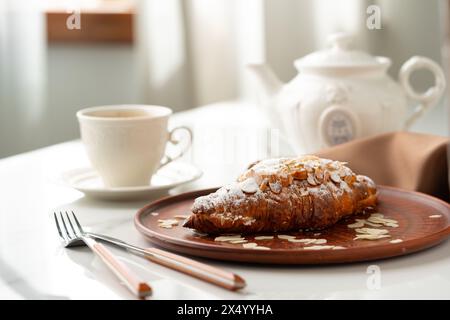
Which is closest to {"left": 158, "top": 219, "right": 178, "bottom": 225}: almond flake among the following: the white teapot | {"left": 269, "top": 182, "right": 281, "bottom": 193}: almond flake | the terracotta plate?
the terracotta plate

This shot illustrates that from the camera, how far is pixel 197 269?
0.66 m

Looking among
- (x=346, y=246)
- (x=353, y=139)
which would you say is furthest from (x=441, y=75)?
(x=346, y=246)

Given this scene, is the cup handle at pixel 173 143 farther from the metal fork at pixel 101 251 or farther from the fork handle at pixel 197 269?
the fork handle at pixel 197 269

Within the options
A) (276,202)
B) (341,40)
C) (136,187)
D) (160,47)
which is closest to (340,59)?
(341,40)

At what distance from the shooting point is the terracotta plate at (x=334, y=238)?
69cm

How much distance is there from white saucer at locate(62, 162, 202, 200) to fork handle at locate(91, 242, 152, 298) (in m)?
0.26

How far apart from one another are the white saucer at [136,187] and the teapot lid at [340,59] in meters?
0.25

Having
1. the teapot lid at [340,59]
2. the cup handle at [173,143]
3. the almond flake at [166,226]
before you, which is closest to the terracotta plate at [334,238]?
the almond flake at [166,226]

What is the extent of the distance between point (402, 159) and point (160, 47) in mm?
1626

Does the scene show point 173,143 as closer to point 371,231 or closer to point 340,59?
point 340,59

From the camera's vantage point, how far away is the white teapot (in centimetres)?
117
